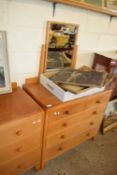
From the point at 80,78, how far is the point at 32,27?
62 centimetres

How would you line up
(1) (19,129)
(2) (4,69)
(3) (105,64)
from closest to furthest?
(1) (19,129), (2) (4,69), (3) (105,64)

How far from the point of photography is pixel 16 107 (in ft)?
3.80

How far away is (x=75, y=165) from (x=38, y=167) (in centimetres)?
39

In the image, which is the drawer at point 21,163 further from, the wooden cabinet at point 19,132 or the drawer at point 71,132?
the drawer at point 71,132

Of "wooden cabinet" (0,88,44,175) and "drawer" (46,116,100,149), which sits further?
"drawer" (46,116,100,149)

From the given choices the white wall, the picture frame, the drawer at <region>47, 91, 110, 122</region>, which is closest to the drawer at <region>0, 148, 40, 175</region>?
the drawer at <region>47, 91, 110, 122</region>

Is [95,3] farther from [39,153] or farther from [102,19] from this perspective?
[39,153]

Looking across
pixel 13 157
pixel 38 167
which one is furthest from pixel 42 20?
pixel 38 167

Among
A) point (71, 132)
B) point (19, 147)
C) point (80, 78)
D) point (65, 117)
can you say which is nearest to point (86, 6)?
point (80, 78)

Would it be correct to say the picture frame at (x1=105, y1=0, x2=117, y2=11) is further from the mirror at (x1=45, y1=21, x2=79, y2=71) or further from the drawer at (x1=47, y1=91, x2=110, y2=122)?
the drawer at (x1=47, y1=91, x2=110, y2=122)

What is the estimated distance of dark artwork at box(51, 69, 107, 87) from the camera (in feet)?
4.40

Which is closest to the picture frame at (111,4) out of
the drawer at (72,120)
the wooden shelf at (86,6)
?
the wooden shelf at (86,6)

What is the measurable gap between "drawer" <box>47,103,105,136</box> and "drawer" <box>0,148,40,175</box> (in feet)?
0.75

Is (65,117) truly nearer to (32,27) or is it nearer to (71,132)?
(71,132)
